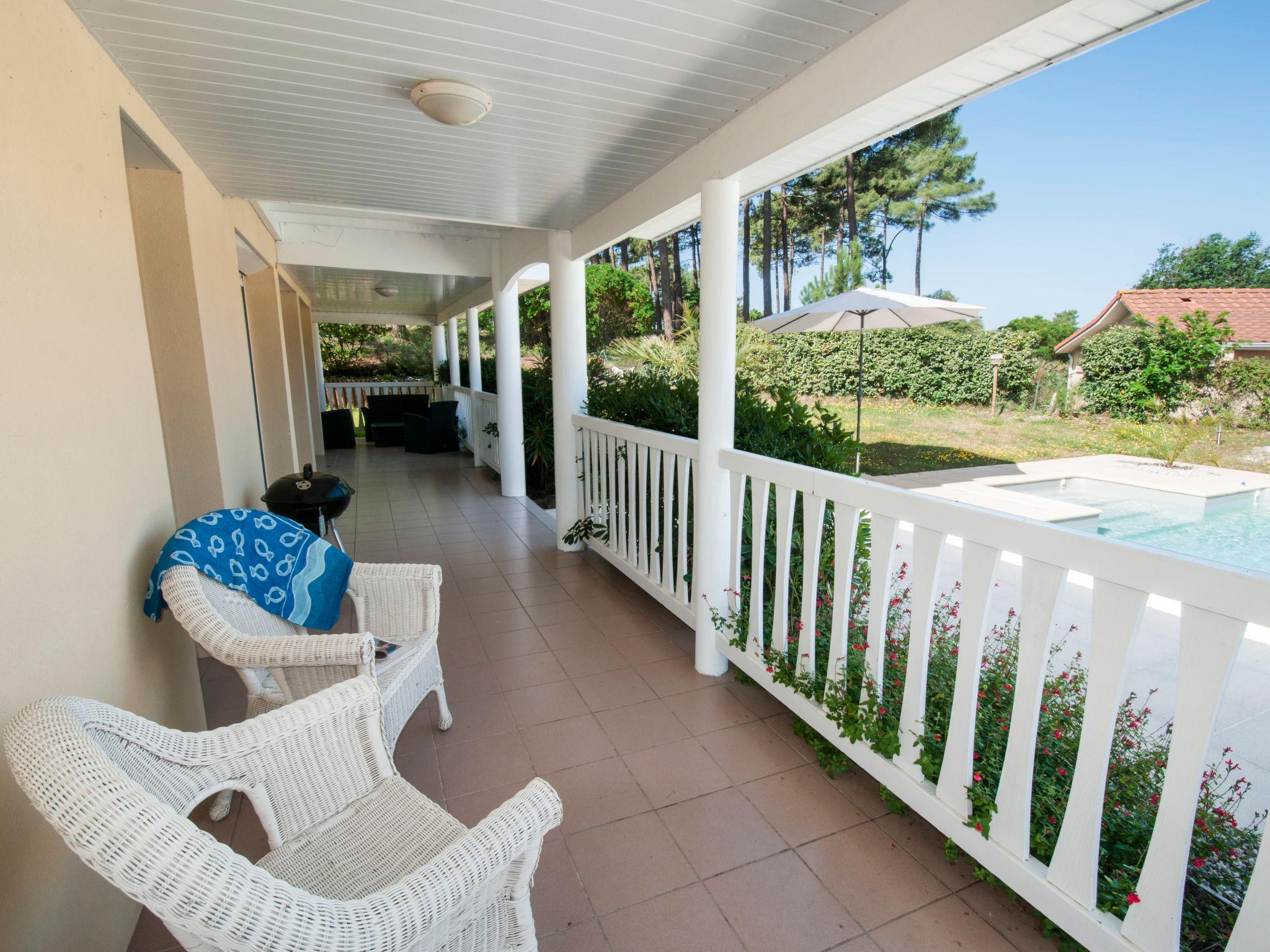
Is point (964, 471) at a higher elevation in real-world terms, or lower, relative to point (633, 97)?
lower

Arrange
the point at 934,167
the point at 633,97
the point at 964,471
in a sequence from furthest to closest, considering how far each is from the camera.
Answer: the point at 934,167 → the point at 964,471 → the point at 633,97

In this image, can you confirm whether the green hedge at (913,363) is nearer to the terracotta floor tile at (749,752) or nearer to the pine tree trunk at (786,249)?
the terracotta floor tile at (749,752)

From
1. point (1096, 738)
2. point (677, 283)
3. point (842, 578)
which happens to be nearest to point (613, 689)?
point (842, 578)

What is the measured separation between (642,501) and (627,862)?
2079 mm

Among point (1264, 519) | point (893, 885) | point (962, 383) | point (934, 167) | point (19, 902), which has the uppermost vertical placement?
point (934, 167)

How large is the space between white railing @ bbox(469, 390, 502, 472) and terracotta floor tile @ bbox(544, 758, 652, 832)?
19.1 feet

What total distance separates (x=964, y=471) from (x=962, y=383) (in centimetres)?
280

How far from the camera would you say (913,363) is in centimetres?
955

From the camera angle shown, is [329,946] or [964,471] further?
[964,471]

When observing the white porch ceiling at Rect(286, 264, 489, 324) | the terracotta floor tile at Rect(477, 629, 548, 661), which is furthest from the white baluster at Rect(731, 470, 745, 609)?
the white porch ceiling at Rect(286, 264, 489, 324)

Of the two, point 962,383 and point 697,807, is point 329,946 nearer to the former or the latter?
point 697,807

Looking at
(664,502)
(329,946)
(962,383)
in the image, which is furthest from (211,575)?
(962,383)

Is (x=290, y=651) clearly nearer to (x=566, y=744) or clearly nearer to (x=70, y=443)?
(x=70, y=443)

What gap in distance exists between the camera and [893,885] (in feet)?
5.82
